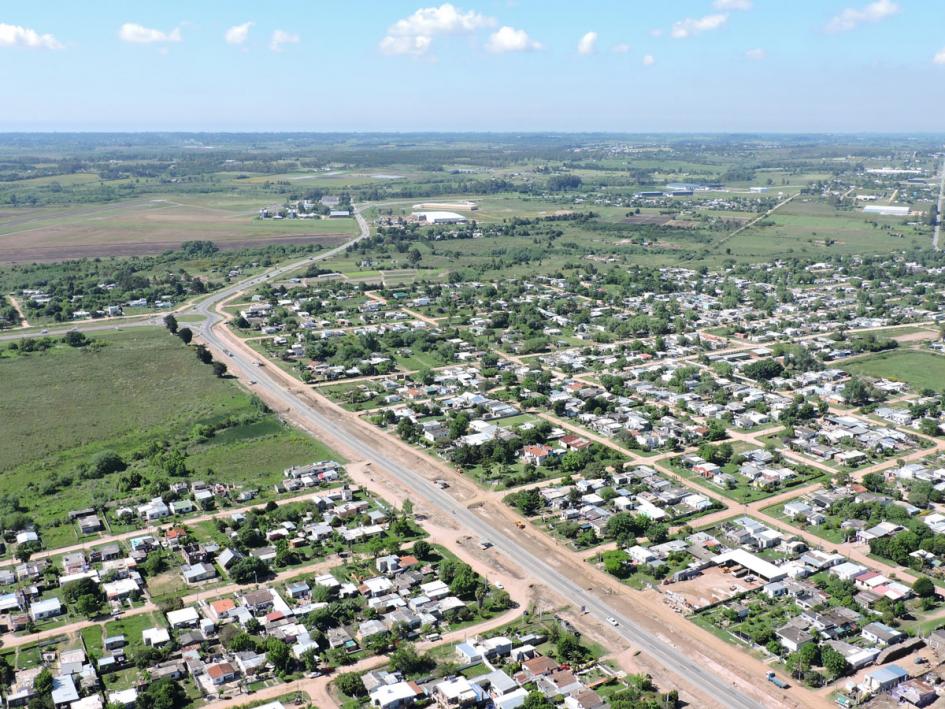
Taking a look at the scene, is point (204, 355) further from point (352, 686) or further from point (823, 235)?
point (823, 235)

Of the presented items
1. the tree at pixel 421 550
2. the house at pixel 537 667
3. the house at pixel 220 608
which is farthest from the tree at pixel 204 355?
the house at pixel 537 667

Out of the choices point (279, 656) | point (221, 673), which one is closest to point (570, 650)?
point (279, 656)

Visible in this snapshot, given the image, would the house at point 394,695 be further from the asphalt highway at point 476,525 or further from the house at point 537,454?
the house at point 537,454

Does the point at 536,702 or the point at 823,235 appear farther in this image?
the point at 823,235

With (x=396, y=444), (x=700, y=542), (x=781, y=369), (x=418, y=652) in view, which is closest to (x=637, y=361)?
(x=781, y=369)

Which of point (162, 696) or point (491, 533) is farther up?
point (162, 696)

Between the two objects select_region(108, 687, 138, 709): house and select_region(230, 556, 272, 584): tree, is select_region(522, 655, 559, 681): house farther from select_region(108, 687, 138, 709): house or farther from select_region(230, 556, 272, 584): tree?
select_region(108, 687, 138, 709): house

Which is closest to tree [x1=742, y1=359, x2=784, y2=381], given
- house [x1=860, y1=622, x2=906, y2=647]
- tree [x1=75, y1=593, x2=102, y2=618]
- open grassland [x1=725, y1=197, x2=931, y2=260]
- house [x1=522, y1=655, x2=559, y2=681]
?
house [x1=860, y1=622, x2=906, y2=647]
